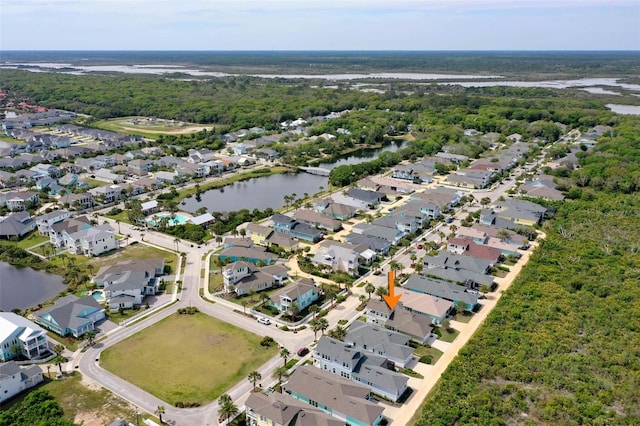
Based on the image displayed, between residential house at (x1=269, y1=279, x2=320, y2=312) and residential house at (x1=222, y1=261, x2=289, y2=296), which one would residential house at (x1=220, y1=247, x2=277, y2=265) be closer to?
residential house at (x1=222, y1=261, x2=289, y2=296)

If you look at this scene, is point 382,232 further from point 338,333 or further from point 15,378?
point 15,378

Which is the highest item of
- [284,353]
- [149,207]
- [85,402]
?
[149,207]

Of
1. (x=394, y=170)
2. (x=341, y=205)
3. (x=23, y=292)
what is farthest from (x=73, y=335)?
(x=394, y=170)

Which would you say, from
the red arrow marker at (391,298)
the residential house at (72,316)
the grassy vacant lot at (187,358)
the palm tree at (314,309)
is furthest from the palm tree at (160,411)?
the red arrow marker at (391,298)

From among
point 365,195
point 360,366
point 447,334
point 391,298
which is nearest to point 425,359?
point 447,334

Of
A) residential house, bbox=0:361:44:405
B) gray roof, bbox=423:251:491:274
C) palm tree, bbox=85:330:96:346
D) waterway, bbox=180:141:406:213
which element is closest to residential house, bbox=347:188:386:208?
waterway, bbox=180:141:406:213

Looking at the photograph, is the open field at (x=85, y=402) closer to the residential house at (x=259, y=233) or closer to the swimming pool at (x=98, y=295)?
the swimming pool at (x=98, y=295)
